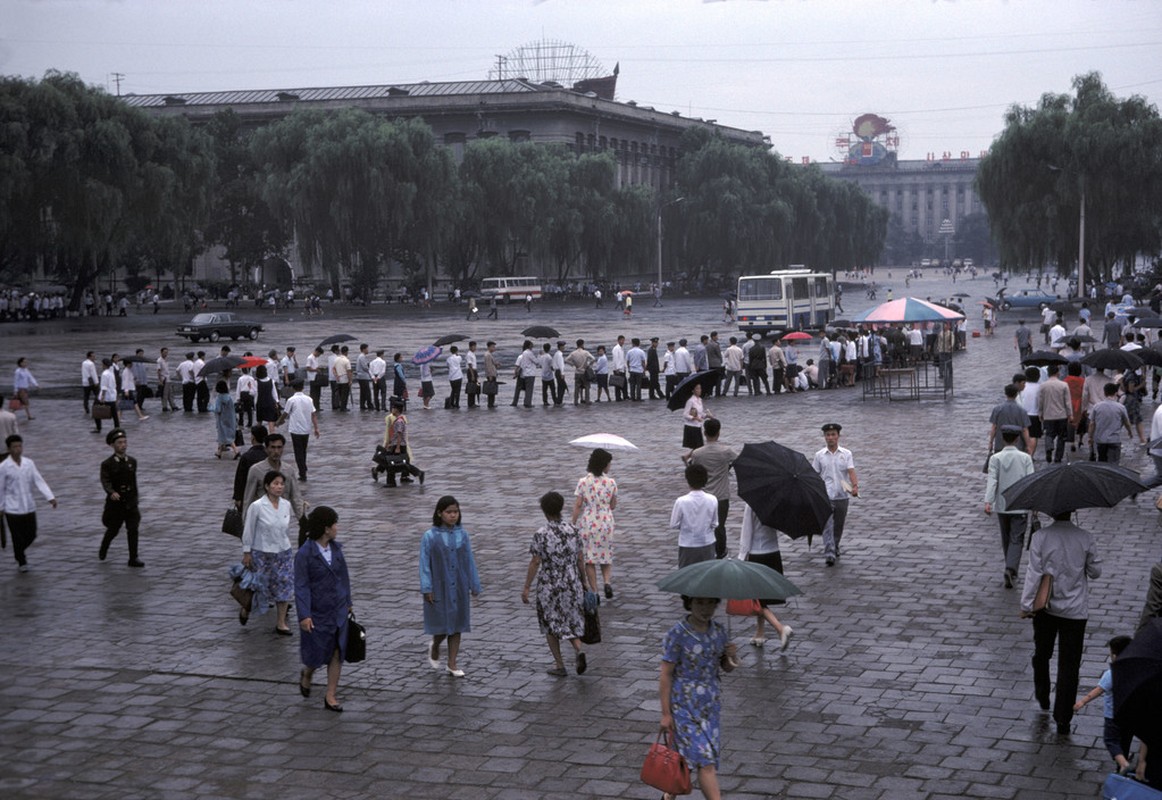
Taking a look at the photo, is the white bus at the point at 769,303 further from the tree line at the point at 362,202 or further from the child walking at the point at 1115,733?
the child walking at the point at 1115,733

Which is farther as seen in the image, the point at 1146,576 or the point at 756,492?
the point at 1146,576

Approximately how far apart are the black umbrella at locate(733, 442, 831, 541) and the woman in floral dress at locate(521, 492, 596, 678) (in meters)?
1.46

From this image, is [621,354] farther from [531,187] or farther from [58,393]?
[531,187]

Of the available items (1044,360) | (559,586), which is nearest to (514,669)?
(559,586)

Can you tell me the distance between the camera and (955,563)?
530 inches

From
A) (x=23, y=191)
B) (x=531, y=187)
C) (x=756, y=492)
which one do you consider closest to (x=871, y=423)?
(x=756, y=492)

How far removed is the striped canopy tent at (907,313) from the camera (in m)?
28.2

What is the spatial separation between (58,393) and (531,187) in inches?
1901

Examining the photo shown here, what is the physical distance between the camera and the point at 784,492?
10500mm

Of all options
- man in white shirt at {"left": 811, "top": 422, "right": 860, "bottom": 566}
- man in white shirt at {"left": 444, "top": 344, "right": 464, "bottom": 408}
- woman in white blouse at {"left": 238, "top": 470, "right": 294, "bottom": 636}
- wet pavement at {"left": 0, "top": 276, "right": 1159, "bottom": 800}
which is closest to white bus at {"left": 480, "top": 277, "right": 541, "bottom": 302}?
man in white shirt at {"left": 444, "top": 344, "right": 464, "bottom": 408}

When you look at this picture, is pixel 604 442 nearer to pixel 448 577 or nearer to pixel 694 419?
pixel 448 577

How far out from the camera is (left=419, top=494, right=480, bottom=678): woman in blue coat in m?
9.60

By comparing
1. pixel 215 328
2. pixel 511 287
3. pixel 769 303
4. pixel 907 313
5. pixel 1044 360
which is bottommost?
pixel 215 328

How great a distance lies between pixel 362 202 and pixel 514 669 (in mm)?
62316
